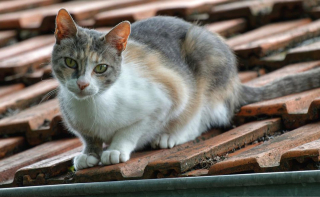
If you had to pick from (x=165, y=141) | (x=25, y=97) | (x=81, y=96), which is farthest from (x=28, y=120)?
(x=165, y=141)

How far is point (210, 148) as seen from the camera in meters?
2.87

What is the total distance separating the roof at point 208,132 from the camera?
265cm

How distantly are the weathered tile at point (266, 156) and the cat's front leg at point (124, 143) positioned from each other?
680 millimetres

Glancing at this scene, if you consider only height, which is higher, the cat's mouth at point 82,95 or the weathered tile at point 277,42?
the cat's mouth at point 82,95

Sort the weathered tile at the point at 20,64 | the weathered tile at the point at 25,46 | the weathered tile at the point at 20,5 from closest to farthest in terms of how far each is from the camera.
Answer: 1. the weathered tile at the point at 20,64
2. the weathered tile at the point at 25,46
3. the weathered tile at the point at 20,5

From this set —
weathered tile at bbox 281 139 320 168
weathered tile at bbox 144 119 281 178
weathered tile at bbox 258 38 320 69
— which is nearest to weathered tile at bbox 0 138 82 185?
weathered tile at bbox 144 119 281 178

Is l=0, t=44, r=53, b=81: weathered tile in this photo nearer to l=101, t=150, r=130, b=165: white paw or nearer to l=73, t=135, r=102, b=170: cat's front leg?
l=73, t=135, r=102, b=170: cat's front leg

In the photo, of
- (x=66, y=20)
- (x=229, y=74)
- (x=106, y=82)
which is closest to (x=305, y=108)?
(x=229, y=74)

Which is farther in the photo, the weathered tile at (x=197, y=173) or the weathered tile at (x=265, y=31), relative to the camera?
the weathered tile at (x=265, y=31)

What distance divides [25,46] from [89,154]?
2.24 meters

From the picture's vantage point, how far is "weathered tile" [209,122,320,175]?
2.44m

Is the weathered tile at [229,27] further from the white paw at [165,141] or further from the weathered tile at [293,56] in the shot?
the white paw at [165,141]

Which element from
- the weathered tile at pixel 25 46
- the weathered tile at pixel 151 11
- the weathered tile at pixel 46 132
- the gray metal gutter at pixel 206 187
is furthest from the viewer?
the weathered tile at pixel 151 11

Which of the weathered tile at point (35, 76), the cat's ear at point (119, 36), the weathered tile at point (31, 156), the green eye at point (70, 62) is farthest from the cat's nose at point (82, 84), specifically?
the weathered tile at point (35, 76)
